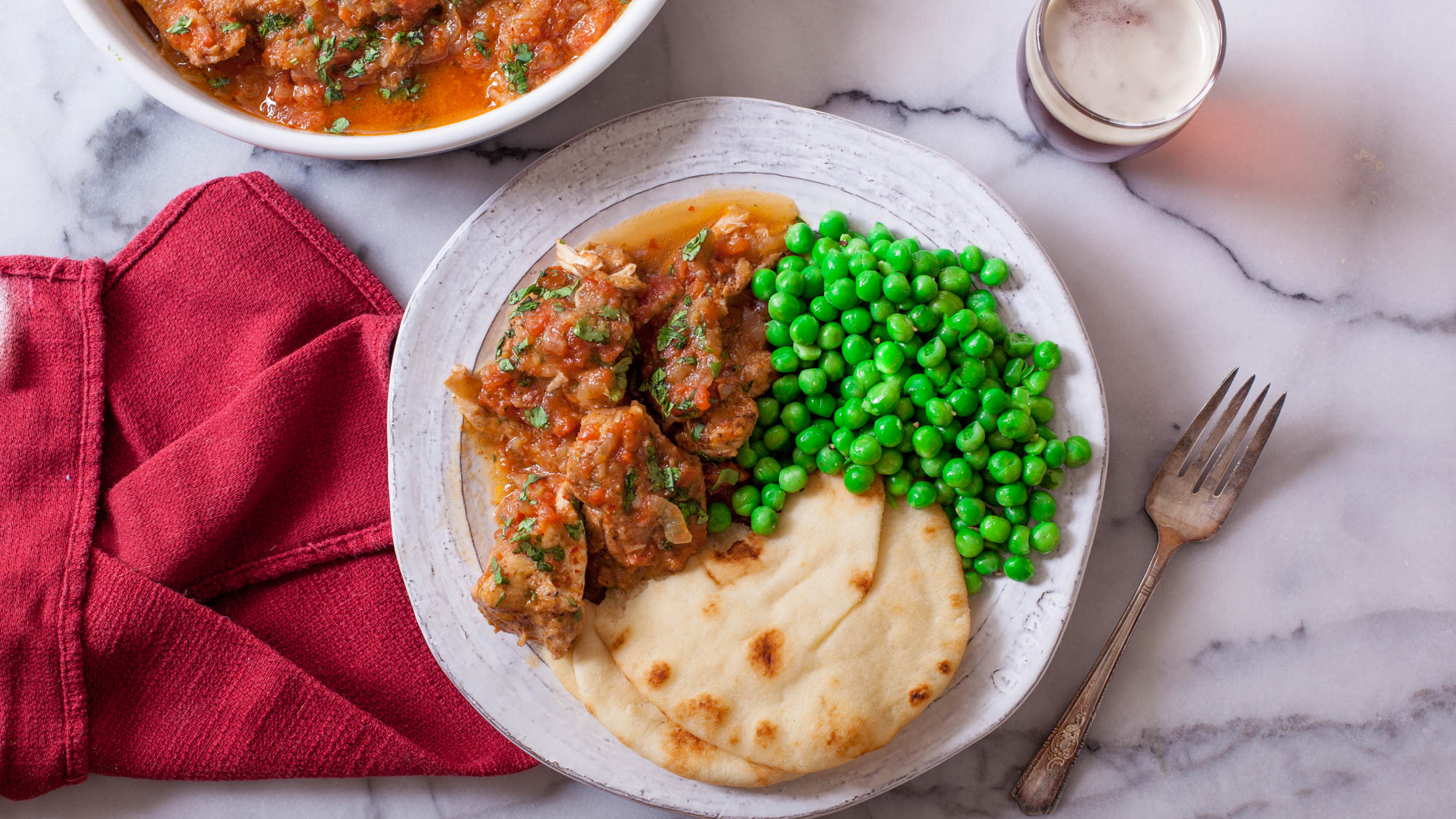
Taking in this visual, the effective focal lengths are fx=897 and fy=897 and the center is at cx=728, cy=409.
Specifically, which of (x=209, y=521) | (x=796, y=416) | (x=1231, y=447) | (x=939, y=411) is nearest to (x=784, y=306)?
(x=796, y=416)

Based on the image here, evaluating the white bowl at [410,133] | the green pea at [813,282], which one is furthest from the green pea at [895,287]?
the white bowl at [410,133]

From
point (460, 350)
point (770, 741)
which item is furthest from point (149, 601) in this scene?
point (770, 741)

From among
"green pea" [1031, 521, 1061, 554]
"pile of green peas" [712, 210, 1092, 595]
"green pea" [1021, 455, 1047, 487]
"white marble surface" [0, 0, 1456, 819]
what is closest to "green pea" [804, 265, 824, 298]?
"pile of green peas" [712, 210, 1092, 595]

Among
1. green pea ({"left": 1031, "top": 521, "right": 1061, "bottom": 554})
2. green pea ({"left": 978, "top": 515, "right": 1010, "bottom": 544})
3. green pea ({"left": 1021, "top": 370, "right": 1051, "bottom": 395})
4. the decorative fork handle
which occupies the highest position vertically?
green pea ({"left": 1021, "top": 370, "right": 1051, "bottom": 395})

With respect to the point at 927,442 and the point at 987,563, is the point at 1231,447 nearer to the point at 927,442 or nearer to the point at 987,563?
the point at 987,563

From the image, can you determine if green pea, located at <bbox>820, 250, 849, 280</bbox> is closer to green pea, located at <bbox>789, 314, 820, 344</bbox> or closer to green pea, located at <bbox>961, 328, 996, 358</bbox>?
green pea, located at <bbox>789, 314, 820, 344</bbox>

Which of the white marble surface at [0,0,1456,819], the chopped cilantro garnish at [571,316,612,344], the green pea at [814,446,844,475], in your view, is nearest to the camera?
the chopped cilantro garnish at [571,316,612,344]

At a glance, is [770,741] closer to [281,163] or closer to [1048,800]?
[1048,800]
